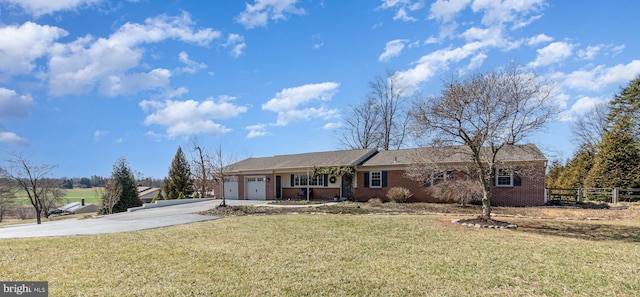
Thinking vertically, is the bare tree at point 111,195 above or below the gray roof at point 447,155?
below

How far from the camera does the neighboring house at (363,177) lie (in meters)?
17.9

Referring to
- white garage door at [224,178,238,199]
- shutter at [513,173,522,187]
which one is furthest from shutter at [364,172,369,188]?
white garage door at [224,178,238,199]

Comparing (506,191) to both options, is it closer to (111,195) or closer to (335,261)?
(335,261)

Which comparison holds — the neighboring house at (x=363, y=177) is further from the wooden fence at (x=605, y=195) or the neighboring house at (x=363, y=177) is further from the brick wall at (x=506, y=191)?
the wooden fence at (x=605, y=195)

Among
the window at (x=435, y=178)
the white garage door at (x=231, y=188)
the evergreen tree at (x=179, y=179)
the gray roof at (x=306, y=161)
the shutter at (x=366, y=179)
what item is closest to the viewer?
the window at (x=435, y=178)

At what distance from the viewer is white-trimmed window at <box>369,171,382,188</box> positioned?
75.3ft

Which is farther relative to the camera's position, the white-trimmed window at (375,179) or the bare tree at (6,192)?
the bare tree at (6,192)

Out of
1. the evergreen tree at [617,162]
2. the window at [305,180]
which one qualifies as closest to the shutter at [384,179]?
the window at [305,180]

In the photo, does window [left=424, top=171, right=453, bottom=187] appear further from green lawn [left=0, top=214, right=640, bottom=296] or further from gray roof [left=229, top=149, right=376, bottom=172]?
green lawn [left=0, top=214, right=640, bottom=296]

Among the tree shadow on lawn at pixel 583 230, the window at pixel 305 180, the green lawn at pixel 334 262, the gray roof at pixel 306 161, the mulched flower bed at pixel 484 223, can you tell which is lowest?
the tree shadow on lawn at pixel 583 230

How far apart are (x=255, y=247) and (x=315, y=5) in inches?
421

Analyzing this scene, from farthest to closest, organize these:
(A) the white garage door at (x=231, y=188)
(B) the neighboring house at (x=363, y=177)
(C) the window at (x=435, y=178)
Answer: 1. (A) the white garage door at (x=231, y=188)
2. (C) the window at (x=435, y=178)
3. (B) the neighboring house at (x=363, y=177)

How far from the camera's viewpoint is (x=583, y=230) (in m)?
11.7

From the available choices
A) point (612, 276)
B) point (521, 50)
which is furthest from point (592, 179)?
point (612, 276)
